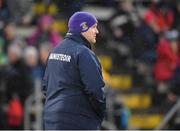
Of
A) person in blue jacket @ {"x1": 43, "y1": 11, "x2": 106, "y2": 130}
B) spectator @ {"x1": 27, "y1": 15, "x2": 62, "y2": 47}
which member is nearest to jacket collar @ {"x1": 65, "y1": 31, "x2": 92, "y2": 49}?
person in blue jacket @ {"x1": 43, "y1": 11, "x2": 106, "y2": 130}

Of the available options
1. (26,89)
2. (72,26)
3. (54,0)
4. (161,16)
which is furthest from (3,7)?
(72,26)

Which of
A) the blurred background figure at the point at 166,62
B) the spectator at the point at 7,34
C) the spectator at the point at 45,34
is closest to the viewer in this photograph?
the spectator at the point at 7,34

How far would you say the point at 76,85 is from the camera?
7.03m

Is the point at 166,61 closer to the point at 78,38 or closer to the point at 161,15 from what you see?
the point at 161,15

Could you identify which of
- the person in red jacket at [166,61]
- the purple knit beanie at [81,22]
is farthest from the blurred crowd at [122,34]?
the purple knit beanie at [81,22]

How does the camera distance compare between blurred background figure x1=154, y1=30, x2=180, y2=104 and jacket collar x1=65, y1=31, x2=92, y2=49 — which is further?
blurred background figure x1=154, y1=30, x2=180, y2=104

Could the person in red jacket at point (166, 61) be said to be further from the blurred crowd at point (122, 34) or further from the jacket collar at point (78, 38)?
the jacket collar at point (78, 38)

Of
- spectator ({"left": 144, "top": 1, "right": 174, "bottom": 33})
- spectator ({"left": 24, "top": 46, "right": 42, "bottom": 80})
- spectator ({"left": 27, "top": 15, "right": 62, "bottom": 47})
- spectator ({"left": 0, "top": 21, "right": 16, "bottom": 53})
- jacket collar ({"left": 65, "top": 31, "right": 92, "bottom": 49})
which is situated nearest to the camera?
jacket collar ({"left": 65, "top": 31, "right": 92, "bottom": 49})

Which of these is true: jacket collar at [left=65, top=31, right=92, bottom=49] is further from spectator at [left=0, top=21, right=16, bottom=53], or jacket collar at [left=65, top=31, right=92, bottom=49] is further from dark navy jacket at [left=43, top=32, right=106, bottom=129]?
spectator at [left=0, top=21, right=16, bottom=53]

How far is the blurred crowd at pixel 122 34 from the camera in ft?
40.8

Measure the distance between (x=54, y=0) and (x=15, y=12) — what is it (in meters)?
0.91

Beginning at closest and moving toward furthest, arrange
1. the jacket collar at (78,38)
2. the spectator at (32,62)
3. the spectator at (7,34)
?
1. the jacket collar at (78,38)
2. the spectator at (32,62)
3. the spectator at (7,34)

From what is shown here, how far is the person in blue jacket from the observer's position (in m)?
6.97

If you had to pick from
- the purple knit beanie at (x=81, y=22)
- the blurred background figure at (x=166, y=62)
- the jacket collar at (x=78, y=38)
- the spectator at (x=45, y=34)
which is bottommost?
the blurred background figure at (x=166, y=62)
